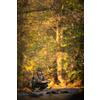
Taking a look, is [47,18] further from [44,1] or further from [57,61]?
[57,61]

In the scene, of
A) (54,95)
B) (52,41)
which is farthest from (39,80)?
(52,41)

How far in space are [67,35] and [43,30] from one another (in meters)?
0.78

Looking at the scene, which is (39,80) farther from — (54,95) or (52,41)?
(52,41)

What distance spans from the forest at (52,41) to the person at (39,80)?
0.41ft

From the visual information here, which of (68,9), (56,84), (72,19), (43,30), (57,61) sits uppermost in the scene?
(68,9)

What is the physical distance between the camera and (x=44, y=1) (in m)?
3.19

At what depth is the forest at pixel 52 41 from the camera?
318 centimetres

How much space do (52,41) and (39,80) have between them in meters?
1.28

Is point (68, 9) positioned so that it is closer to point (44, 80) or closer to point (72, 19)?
point (72, 19)

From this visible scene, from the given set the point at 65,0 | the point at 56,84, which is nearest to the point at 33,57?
the point at 56,84

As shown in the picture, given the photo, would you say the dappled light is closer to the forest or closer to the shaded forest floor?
the forest

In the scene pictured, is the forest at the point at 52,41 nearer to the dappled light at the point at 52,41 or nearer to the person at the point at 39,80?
the dappled light at the point at 52,41
